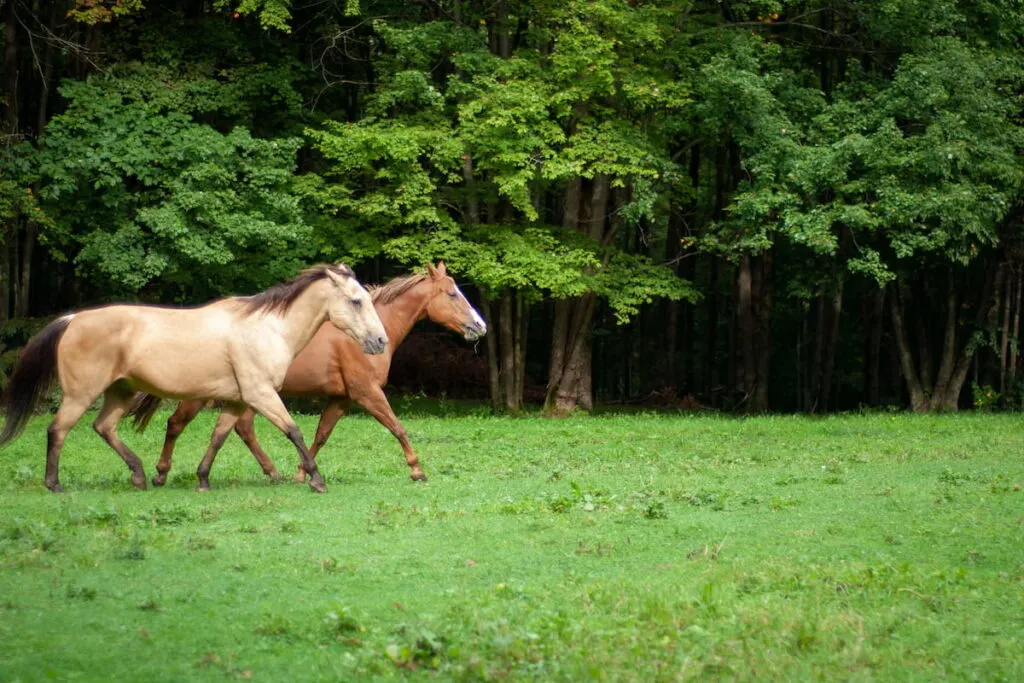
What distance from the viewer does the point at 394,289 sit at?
1539 cm

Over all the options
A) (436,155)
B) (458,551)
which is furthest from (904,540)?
(436,155)

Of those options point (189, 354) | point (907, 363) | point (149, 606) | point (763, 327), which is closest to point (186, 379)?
point (189, 354)

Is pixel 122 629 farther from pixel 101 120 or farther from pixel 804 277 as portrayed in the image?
pixel 804 277

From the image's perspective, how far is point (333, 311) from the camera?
1347 cm

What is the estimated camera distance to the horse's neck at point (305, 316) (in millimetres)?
13219

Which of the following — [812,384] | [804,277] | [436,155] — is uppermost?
[436,155]

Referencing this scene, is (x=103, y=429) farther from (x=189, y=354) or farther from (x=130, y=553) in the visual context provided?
(x=130, y=553)

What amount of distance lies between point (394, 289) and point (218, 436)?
3.27 m

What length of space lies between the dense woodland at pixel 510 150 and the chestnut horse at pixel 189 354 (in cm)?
1151

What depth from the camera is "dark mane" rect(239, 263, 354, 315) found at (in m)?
13.2

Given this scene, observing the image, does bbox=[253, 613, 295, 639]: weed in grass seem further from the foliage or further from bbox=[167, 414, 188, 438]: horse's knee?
the foliage

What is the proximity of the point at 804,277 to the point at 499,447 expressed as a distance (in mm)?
13471

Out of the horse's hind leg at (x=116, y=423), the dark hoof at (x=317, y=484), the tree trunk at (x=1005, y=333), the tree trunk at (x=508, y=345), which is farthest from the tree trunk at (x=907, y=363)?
the horse's hind leg at (x=116, y=423)

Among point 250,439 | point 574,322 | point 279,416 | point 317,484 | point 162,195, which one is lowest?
point 317,484
